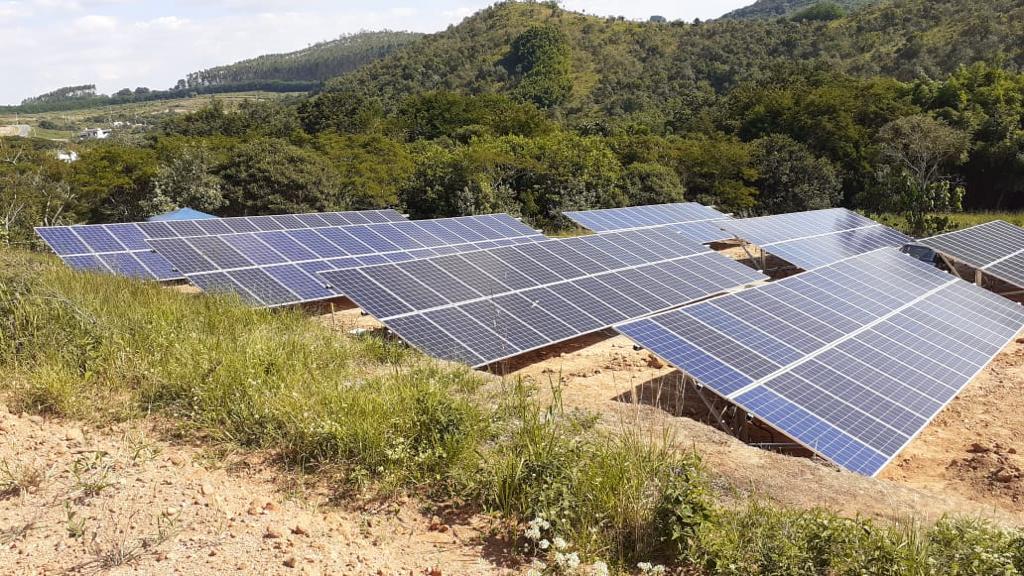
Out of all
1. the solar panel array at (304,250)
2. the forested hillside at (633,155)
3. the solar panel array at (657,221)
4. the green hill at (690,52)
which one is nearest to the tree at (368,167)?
the forested hillside at (633,155)

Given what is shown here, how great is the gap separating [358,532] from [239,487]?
1.01 metres

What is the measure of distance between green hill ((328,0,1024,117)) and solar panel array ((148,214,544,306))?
178 feet

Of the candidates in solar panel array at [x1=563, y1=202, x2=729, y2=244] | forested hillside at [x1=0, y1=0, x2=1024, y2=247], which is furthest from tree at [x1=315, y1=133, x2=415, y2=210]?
solar panel array at [x1=563, y1=202, x2=729, y2=244]

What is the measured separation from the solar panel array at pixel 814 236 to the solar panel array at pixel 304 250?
26.5ft

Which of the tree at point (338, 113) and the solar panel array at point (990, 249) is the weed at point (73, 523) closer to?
the solar panel array at point (990, 249)

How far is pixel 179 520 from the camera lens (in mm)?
3855

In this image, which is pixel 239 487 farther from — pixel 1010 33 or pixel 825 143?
pixel 1010 33

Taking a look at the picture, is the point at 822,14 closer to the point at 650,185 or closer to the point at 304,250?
the point at 650,185

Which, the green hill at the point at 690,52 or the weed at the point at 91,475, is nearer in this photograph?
the weed at the point at 91,475

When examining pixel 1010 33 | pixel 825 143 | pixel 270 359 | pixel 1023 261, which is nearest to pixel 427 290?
pixel 270 359

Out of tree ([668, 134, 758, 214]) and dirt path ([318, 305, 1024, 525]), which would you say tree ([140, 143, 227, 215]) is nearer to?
dirt path ([318, 305, 1024, 525])

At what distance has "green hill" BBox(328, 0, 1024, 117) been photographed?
62.8 metres

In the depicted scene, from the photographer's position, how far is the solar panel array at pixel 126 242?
14547mm

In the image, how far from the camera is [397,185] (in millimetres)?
38969
